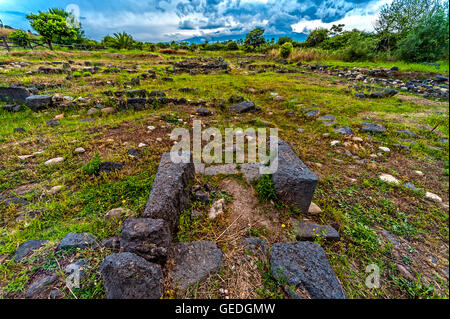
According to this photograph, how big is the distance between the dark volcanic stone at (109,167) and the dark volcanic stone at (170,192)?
42.8 inches

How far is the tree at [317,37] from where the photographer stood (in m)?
37.3

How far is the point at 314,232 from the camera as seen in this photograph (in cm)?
212

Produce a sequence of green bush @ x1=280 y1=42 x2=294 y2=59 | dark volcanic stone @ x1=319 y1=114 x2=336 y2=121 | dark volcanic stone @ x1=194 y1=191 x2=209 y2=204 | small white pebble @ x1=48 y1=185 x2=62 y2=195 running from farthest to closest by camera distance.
Answer: green bush @ x1=280 y1=42 x2=294 y2=59 < dark volcanic stone @ x1=319 y1=114 x2=336 y2=121 < small white pebble @ x1=48 y1=185 x2=62 y2=195 < dark volcanic stone @ x1=194 y1=191 x2=209 y2=204

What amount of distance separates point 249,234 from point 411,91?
29.0 ft

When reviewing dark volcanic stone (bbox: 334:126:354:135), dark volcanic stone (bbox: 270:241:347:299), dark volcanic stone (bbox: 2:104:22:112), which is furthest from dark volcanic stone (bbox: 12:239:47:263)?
dark volcanic stone (bbox: 2:104:22:112)

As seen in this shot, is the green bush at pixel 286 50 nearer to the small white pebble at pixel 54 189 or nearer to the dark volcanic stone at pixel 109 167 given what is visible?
the dark volcanic stone at pixel 109 167

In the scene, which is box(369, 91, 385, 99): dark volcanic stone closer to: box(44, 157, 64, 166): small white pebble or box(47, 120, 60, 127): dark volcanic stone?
box(44, 157, 64, 166): small white pebble

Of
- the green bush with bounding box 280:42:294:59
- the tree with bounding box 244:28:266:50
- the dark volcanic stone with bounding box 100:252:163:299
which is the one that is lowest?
the dark volcanic stone with bounding box 100:252:163:299

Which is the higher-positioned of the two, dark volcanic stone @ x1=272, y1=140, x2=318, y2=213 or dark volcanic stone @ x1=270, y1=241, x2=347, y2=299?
dark volcanic stone @ x1=272, y1=140, x2=318, y2=213

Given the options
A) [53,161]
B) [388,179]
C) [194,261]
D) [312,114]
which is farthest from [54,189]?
[312,114]

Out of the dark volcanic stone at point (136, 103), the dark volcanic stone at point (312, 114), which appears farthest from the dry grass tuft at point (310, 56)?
the dark volcanic stone at point (136, 103)

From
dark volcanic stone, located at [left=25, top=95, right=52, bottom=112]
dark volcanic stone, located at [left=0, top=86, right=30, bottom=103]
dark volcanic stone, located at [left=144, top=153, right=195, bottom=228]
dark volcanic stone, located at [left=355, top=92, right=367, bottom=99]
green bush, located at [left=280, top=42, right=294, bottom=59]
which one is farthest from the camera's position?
green bush, located at [left=280, top=42, right=294, bottom=59]

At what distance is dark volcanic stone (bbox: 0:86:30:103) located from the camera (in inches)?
237

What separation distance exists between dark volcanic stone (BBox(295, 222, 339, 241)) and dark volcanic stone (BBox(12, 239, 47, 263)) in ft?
9.67
